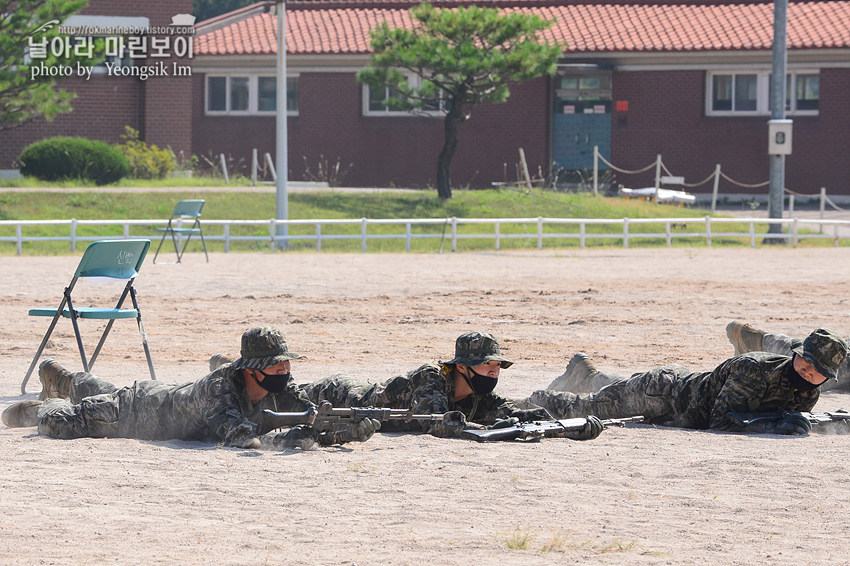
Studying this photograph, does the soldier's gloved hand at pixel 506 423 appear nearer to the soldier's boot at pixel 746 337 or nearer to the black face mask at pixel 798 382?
the black face mask at pixel 798 382

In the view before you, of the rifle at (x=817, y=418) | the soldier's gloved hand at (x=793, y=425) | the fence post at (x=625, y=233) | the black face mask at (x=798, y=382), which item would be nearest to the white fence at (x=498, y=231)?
the fence post at (x=625, y=233)

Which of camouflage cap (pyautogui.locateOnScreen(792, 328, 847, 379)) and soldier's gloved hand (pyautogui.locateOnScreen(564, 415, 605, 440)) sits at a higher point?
camouflage cap (pyautogui.locateOnScreen(792, 328, 847, 379))

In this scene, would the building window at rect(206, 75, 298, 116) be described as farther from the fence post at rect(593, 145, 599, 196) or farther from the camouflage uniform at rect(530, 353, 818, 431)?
the camouflage uniform at rect(530, 353, 818, 431)

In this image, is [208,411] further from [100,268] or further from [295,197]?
[295,197]

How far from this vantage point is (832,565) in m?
6.11

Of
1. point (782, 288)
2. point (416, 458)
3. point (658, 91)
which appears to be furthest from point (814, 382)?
point (658, 91)

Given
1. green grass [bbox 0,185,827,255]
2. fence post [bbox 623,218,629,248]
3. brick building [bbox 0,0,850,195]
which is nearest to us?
green grass [bbox 0,185,827,255]

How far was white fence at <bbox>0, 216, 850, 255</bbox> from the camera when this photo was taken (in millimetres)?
26695

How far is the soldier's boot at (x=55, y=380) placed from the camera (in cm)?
997

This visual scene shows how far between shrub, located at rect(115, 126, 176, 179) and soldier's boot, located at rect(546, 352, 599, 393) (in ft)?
85.8

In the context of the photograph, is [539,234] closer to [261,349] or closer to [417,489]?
[261,349]

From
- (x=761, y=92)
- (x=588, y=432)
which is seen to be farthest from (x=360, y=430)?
(x=761, y=92)

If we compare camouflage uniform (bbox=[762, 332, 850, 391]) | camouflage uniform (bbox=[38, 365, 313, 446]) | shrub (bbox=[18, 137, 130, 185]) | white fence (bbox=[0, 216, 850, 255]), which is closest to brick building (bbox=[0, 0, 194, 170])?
shrub (bbox=[18, 137, 130, 185])

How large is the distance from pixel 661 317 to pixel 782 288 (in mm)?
4280
